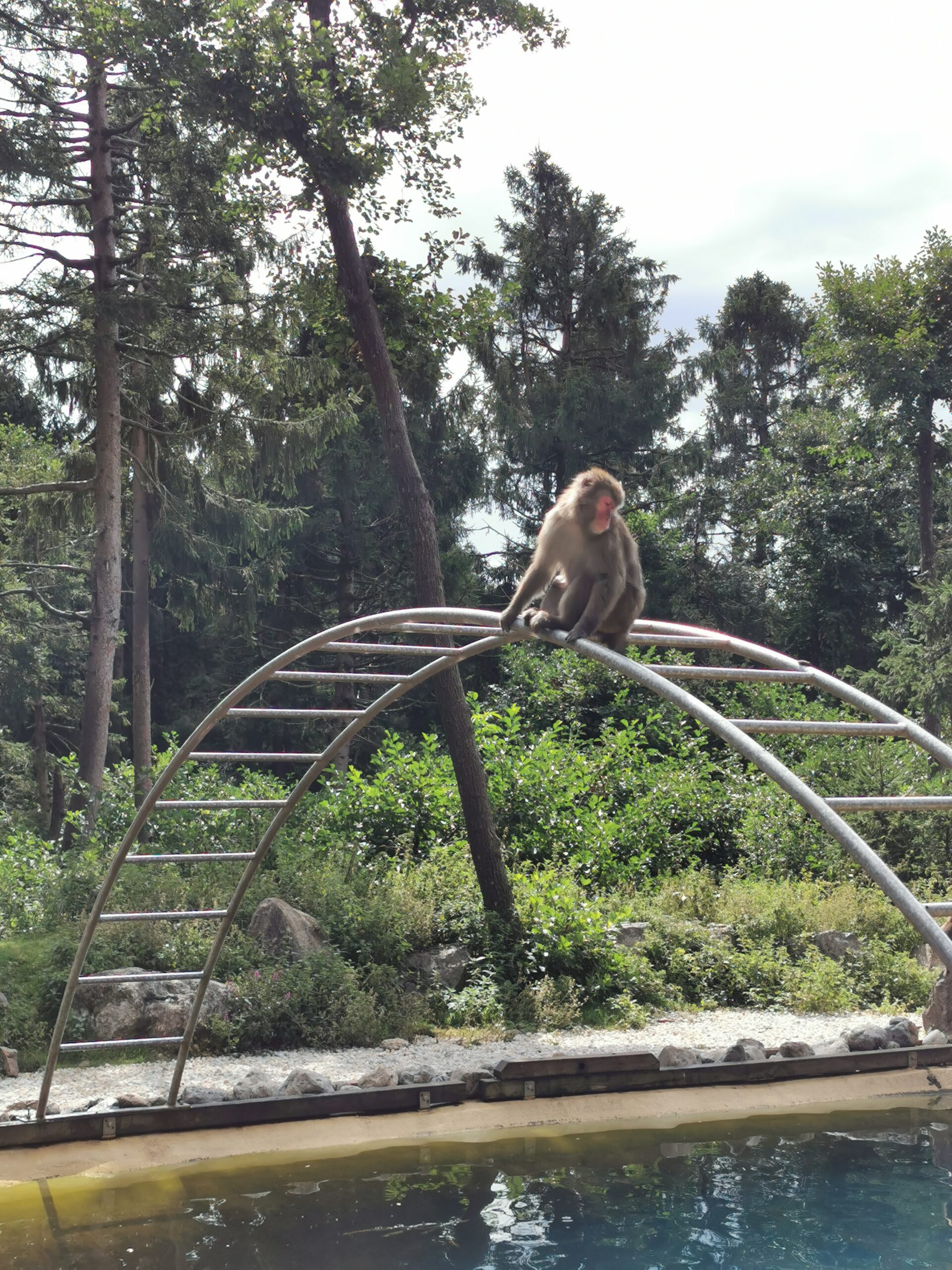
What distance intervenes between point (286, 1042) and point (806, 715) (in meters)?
9.28

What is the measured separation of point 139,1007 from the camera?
8.11m

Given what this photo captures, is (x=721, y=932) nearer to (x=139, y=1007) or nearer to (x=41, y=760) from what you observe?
(x=139, y=1007)

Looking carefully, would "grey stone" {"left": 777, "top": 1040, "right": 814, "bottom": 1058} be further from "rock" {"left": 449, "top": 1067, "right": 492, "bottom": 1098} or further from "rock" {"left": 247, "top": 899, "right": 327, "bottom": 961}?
"rock" {"left": 247, "top": 899, "right": 327, "bottom": 961}

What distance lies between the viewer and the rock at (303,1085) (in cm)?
657

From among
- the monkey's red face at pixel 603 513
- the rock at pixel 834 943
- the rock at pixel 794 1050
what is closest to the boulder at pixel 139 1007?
the rock at pixel 794 1050

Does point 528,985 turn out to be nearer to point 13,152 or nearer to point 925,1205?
point 925,1205

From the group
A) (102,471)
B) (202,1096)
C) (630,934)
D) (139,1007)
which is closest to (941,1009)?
(630,934)

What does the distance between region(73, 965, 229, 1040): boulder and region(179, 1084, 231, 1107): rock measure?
126 cm

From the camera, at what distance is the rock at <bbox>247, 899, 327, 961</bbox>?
8883 mm

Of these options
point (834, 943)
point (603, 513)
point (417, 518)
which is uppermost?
point (417, 518)

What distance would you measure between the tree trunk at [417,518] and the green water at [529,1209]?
3.59 meters

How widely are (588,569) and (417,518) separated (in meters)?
5.18

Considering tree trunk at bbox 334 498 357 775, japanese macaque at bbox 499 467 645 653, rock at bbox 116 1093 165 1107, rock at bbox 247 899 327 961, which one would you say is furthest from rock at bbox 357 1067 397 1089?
tree trunk at bbox 334 498 357 775

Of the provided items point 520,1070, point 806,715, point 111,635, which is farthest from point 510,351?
point 520,1070
